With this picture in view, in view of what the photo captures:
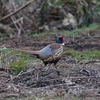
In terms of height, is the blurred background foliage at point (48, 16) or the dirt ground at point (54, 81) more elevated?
the dirt ground at point (54, 81)

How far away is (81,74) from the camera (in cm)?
604

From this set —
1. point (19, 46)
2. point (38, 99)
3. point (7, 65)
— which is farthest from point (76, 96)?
point (19, 46)

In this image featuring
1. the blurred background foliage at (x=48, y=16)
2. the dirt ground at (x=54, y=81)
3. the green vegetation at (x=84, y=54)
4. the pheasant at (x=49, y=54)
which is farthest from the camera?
the blurred background foliage at (x=48, y=16)

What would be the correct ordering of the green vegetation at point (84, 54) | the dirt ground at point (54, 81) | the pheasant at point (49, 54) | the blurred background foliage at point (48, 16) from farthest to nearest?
the blurred background foliage at point (48, 16) → the green vegetation at point (84, 54) → the pheasant at point (49, 54) → the dirt ground at point (54, 81)

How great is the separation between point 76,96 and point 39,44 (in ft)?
14.9

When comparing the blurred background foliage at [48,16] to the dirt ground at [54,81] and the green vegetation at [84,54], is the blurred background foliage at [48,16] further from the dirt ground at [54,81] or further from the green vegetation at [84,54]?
the dirt ground at [54,81]

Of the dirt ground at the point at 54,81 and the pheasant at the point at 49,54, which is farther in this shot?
the pheasant at the point at 49,54

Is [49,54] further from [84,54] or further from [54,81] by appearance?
[84,54]

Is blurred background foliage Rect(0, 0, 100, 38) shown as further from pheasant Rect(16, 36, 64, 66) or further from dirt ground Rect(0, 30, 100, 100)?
pheasant Rect(16, 36, 64, 66)

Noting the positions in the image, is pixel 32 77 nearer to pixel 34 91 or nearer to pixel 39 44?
pixel 34 91


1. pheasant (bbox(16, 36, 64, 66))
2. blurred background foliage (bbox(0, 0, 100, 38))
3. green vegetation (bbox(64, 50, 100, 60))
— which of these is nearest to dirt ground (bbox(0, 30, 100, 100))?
pheasant (bbox(16, 36, 64, 66))

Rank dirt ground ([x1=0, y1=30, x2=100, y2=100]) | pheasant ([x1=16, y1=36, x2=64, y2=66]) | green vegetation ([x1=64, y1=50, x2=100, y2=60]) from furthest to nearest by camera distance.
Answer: green vegetation ([x1=64, y1=50, x2=100, y2=60]), pheasant ([x1=16, y1=36, x2=64, y2=66]), dirt ground ([x1=0, y1=30, x2=100, y2=100])

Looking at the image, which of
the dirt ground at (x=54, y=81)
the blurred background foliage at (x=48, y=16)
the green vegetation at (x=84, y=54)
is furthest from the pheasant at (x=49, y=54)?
the blurred background foliage at (x=48, y=16)

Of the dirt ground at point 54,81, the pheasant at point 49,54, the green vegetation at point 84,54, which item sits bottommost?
the green vegetation at point 84,54
